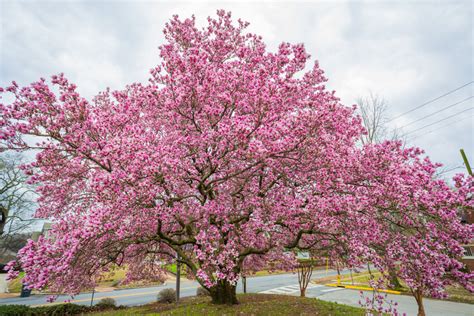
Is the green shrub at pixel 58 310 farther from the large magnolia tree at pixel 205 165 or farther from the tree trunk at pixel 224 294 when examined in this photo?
the tree trunk at pixel 224 294

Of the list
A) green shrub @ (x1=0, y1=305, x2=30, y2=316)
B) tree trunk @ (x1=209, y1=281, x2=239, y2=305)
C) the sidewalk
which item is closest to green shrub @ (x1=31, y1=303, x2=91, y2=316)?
green shrub @ (x1=0, y1=305, x2=30, y2=316)

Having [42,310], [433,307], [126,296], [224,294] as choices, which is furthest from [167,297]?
[433,307]

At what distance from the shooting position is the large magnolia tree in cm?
570

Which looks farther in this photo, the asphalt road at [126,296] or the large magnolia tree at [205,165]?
the asphalt road at [126,296]

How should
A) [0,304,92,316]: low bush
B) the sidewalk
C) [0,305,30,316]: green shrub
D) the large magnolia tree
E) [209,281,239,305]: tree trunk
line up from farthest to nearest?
the sidewalk, [0,304,92,316]: low bush, [0,305,30,316]: green shrub, [209,281,239,305]: tree trunk, the large magnolia tree

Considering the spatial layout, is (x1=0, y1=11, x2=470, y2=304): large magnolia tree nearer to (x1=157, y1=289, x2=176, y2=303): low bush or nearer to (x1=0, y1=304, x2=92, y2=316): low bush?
(x1=0, y1=304, x2=92, y2=316): low bush

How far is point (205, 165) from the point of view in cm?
707

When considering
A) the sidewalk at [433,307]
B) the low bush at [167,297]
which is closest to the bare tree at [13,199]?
the low bush at [167,297]

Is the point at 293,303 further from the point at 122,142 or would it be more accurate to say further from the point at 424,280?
the point at 122,142

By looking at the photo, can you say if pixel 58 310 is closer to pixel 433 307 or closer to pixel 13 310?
pixel 13 310

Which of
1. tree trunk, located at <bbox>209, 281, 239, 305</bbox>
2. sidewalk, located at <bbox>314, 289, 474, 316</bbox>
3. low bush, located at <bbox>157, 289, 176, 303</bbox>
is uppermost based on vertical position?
tree trunk, located at <bbox>209, 281, 239, 305</bbox>

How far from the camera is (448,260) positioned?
554 cm

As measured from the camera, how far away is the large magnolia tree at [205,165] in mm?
5699

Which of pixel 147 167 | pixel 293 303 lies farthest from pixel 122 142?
pixel 293 303
